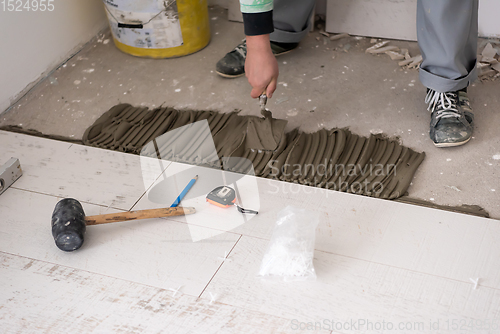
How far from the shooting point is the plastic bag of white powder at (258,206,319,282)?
1241 millimetres

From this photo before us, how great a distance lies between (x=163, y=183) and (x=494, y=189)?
1090 millimetres

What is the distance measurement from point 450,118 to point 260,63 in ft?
2.44

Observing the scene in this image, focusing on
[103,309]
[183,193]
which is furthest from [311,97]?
[103,309]

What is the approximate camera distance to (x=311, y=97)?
205cm

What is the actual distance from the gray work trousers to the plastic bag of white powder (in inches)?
34.1

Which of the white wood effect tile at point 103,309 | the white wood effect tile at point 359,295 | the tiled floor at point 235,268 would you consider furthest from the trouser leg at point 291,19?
the white wood effect tile at point 103,309

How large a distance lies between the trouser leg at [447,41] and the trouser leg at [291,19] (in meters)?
0.60

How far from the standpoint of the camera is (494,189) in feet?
5.06

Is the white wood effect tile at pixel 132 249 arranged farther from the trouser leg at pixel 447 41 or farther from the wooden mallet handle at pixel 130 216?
the trouser leg at pixel 447 41

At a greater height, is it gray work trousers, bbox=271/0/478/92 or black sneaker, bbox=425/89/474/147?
gray work trousers, bbox=271/0/478/92

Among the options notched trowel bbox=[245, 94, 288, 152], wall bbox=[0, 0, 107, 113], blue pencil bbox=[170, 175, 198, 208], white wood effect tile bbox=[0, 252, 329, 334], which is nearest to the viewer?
white wood effect tile bbox=[0, 252, 329, 334]

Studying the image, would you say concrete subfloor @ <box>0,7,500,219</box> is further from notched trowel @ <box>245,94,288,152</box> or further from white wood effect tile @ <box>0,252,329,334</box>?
white wood effect tile @ <box>0,252,329,334</box>

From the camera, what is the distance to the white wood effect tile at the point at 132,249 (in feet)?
4.25

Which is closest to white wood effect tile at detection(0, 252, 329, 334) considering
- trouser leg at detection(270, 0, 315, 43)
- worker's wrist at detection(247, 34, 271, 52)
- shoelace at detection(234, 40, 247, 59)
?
worker's wrist at detection(247, 34, 271, 52)
